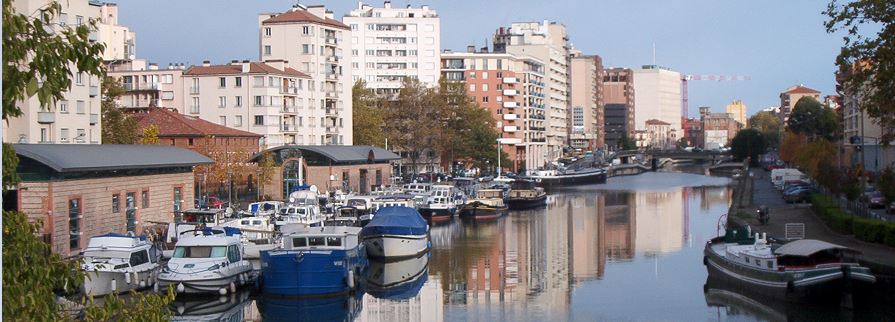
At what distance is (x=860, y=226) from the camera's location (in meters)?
41.3

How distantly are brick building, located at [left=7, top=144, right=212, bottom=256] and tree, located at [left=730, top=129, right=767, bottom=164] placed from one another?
454 feet

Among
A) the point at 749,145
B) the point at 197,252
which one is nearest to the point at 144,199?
the point at 197,252

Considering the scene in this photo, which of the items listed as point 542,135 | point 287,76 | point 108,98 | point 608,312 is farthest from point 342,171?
point 542,135

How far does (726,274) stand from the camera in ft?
118

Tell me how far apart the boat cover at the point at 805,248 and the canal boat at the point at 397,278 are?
39.4ft

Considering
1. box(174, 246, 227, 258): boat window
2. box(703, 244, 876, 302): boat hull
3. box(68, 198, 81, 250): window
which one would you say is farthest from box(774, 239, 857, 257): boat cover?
box(68, 198, 81, 250): window

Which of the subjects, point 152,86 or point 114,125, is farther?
point 152,86

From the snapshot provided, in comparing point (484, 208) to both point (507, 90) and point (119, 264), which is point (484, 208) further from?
point (507, 90)

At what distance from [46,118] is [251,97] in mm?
28932

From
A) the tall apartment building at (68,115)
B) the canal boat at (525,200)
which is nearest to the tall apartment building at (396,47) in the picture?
the canal boat at (525,200)

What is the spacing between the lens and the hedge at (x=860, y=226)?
38.2 m

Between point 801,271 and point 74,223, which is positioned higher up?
point 74,223

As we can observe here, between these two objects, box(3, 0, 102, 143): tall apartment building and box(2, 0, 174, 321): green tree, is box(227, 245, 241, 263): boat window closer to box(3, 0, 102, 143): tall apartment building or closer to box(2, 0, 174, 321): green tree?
box(3, 0, 102, 143): tall apartment building

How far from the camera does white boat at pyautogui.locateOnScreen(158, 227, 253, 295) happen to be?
31359mm
